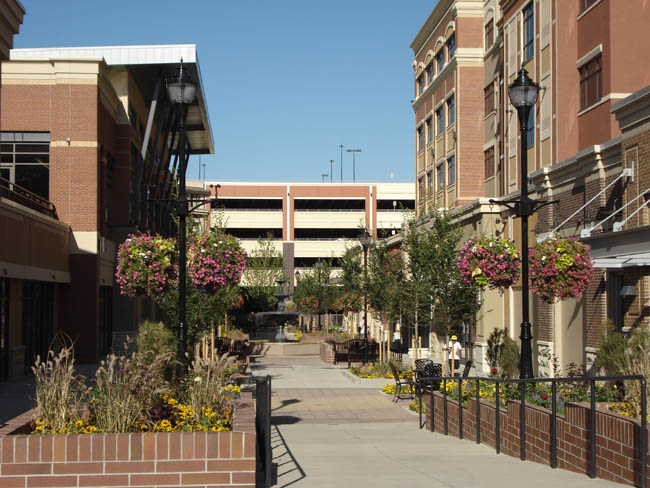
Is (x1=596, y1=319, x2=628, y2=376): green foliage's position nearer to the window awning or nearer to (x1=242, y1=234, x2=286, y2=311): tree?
the window awning

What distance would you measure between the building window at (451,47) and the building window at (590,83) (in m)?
17.0

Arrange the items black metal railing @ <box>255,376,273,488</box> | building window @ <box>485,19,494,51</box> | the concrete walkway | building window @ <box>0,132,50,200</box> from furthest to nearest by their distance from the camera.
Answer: building window @ <box>485,19,494,51</box> < building window @ <box>0,132,50,200</box> < the concrete walkway < black metal railing @ <box>255,376,273,488</box>

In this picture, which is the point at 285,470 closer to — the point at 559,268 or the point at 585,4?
the point at 559,268

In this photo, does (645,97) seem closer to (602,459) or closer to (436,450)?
(436,450)

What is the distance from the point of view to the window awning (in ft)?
55.4

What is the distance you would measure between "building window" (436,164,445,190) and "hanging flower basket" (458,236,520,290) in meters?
28.4

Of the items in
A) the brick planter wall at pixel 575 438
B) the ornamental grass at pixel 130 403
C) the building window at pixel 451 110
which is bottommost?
the brick planter wall at pixel 575 438

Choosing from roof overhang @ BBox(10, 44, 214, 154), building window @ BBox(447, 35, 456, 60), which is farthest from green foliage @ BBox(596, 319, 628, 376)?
building window @ BBox(447, 35, 456, 60)

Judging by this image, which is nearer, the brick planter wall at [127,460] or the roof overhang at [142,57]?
the brick planter wall at [127,460]

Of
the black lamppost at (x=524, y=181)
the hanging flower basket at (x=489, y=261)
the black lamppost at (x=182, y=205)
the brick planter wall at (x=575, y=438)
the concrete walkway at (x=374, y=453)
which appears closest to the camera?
the brick planter wall at (x=575, y=438)

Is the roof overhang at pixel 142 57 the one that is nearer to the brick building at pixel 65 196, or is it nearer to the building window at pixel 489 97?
the brick building at pixel 65 196

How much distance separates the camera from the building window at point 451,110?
4309 cm

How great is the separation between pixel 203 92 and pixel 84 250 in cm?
1940

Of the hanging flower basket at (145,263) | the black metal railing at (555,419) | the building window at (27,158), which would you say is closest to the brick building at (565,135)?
the black metal railing at (555,419)
